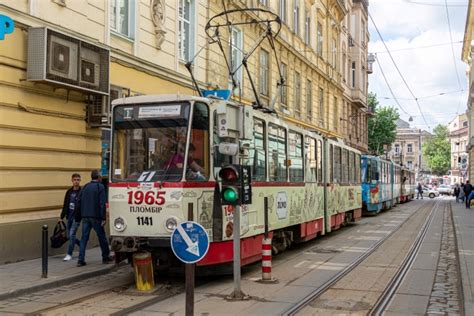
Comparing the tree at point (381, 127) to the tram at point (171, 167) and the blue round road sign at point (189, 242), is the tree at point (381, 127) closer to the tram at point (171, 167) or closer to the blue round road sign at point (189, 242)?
the tram at point (171, 167)

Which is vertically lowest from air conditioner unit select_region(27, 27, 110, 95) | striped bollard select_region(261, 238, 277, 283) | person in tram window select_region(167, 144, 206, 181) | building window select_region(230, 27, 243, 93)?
striped bollard select_region(261, 238, 277, 283)

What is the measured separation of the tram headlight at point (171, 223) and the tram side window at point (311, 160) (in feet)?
20.0

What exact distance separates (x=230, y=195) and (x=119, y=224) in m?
2.20

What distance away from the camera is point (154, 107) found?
900cm

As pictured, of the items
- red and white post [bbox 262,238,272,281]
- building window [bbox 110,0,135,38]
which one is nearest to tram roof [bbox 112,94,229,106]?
red and white post [bbox 262,238,272,281]

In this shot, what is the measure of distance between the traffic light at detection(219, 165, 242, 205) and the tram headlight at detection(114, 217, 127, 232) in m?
1.98

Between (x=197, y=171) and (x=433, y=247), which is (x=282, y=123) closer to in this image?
(x=197, y=171)

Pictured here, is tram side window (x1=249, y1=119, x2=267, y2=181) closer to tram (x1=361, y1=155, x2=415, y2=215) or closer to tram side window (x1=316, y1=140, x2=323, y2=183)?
tram side window (x1=316, y1=140, x2=323, y2=183)

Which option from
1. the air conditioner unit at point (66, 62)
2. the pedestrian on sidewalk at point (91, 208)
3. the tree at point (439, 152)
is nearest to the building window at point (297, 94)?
the air conditioner unit at point (66, 62)

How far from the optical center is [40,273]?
9.69 m

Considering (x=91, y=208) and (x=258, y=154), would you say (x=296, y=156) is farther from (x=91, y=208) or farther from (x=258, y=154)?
(x=91, y=208)

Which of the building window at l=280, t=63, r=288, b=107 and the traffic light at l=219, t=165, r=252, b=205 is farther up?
the building window at l=280, t=63, r=288, b=107

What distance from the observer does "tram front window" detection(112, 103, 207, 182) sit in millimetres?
8719

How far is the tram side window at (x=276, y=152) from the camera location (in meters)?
11.2
